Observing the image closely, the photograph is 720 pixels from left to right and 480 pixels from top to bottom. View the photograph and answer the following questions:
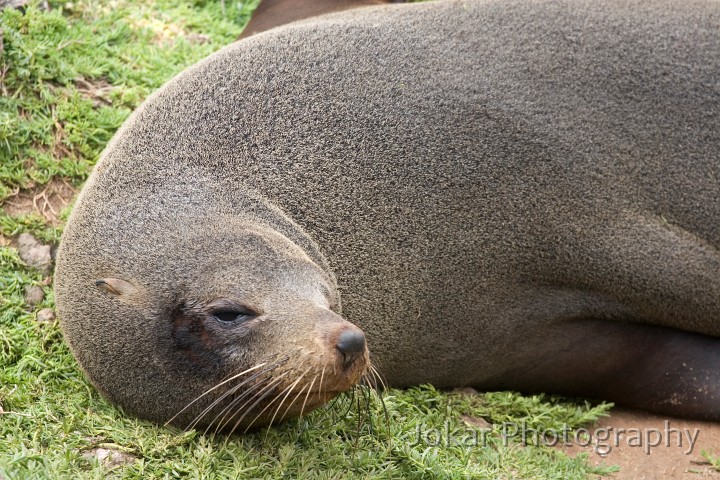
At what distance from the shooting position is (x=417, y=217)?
407 cm

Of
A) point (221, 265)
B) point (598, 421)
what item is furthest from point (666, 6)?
point (221, 265)

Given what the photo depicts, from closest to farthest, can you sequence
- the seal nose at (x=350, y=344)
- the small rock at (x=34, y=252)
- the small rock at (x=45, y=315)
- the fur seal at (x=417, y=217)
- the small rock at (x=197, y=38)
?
the seal nose at (x=350, y=344), the fur seal at (x=417, y=217), the small rock at (x=45, y=315), the small rock at (x=34, y=252), the small rock at (x=197, y=38)

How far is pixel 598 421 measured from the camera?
15.2 feet

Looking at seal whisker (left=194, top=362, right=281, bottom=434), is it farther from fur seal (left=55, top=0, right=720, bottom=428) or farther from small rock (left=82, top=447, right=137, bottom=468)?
small rock (left=82, top=447, right=137, bottom=468)

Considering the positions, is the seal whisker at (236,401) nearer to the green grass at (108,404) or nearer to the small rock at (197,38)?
the green grass at (108,404)

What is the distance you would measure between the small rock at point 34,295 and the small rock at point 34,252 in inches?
5.3

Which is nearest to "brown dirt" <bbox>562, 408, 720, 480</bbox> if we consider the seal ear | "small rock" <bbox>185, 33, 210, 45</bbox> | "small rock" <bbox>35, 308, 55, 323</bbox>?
the seal ear

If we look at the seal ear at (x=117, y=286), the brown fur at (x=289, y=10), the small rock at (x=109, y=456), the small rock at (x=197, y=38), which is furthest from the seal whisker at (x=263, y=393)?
the small rock at (x=197, y=38)

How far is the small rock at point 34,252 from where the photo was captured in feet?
14.7

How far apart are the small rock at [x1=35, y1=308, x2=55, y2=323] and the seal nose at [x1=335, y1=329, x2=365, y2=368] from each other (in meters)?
1.67

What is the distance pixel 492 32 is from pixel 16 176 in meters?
2.39

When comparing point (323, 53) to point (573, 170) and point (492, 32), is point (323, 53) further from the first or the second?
point (573, 170)

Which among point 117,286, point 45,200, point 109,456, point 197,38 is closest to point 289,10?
point 197,38

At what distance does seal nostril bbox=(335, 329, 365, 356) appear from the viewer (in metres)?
3.13
